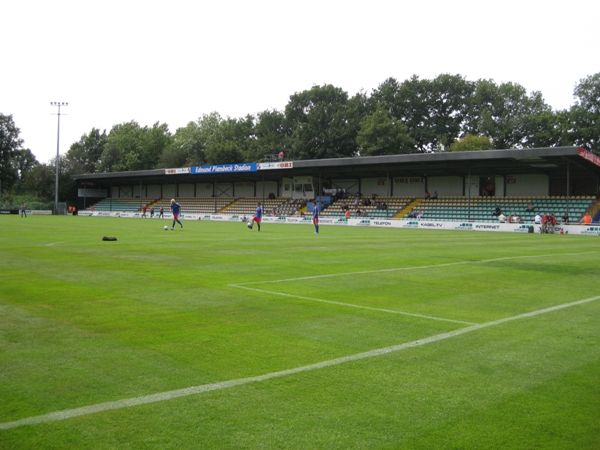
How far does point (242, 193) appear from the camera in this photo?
76125 mm

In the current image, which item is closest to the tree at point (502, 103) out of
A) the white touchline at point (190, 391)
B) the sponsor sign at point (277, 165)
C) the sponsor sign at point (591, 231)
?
the sponsor sign at point (277, 165)

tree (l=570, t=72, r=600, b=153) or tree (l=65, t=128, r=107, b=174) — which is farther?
tree (l=65, t=128, r=107, b=174)

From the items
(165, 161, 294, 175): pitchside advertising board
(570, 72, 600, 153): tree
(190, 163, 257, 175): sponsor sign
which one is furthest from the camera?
(570, 72, 600, 153): tree

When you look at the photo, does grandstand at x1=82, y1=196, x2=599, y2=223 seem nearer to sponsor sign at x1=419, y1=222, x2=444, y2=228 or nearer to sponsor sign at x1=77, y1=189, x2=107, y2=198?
sponsor sign at x1=419, y1=222, x2=444, y2=228

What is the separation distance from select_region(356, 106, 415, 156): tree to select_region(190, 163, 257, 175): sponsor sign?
78.4 ft

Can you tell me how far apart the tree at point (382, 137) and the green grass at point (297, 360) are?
6778 cm

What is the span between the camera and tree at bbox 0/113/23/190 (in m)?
106

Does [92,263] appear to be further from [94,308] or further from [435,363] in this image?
[435,363]

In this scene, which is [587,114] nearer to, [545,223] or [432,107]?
[432,107]

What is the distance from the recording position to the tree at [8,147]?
10562 cm

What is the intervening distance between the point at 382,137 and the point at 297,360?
7531cm

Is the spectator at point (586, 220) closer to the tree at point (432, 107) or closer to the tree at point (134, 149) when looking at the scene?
the tree at point (432, 107)

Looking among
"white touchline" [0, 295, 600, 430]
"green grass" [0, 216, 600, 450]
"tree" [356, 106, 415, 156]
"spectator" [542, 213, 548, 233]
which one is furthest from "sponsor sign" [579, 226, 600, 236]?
"tree" [356, 106, 415, 156]

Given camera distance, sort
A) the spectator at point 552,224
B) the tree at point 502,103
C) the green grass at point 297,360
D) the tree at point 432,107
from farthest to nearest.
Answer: the tree at point 432,107 < the tree at point 502,103 < the spectator at point 552,224 < the green grass at point 297,360
